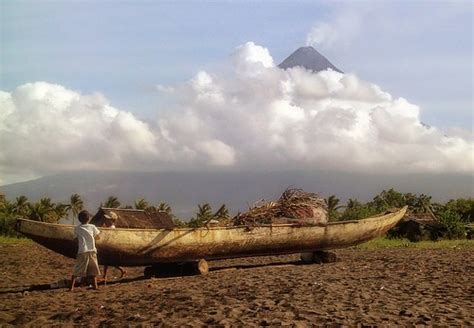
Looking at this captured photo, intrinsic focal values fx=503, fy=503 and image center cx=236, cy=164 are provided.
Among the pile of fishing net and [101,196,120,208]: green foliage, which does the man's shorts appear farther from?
[101,196,120,208]: green foliage

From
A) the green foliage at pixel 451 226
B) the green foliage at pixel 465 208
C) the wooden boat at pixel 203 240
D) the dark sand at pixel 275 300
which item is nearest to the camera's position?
the dark sand at pixel 275 300

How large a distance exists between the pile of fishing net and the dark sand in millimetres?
2434

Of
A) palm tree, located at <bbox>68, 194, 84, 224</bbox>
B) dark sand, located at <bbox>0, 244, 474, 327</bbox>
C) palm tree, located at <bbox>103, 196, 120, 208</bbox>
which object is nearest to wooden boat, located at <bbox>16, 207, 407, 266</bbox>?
dark sand, located at <bbox>0, 244, 474, 327</bbox>

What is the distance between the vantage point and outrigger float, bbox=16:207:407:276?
32.0ft

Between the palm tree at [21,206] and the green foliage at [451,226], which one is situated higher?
the palm tree at [21,206]

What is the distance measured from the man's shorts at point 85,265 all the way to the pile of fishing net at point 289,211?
465 centimetres

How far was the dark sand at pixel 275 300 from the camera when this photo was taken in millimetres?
5996

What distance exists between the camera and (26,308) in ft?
24.0

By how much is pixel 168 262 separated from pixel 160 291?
115 inches

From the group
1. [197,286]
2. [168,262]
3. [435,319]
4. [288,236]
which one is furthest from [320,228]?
[435,319]

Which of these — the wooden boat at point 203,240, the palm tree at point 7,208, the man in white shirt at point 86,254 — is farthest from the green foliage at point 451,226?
the palm tree at point 7,208

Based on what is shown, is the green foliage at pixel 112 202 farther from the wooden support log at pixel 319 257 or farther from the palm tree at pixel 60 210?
the wooden support log at pixel 319 257

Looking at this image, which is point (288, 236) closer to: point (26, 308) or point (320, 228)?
point (320, 228)

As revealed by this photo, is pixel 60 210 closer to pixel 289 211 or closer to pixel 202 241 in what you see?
pixel 289 211
